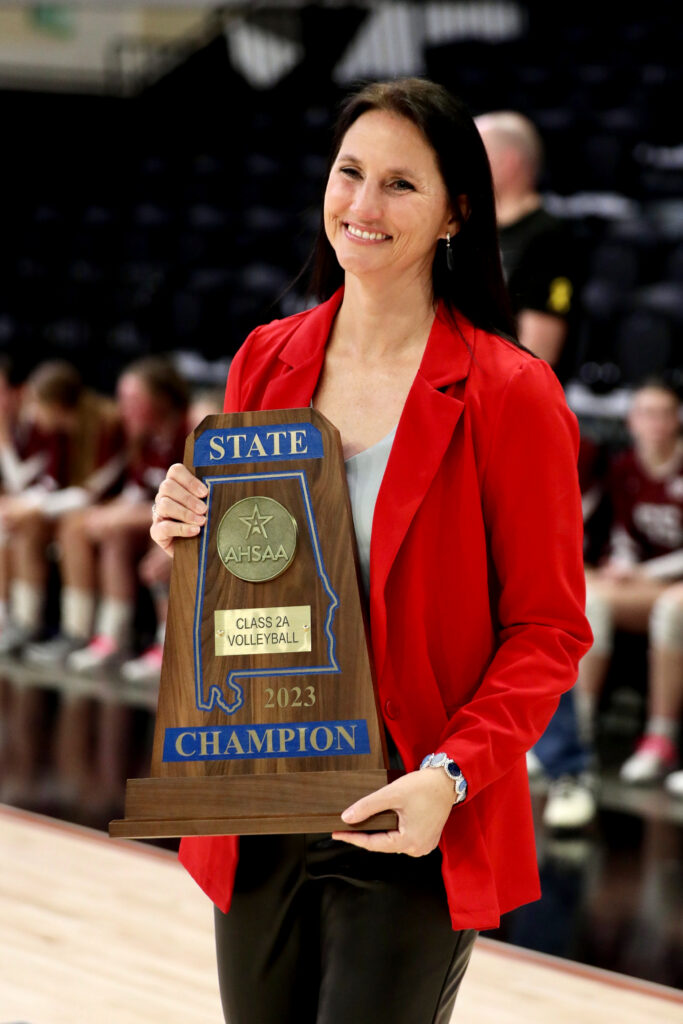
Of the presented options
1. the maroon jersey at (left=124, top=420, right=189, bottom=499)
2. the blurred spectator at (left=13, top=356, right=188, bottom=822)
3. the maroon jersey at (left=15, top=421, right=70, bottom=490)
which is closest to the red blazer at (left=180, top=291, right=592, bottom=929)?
the blurred spectator at (left=13, top=356, right=188, bottom=822)

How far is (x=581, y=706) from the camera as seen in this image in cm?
439

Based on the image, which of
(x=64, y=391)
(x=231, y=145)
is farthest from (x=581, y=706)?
(x=231, y=145)

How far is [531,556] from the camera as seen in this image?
134 cm

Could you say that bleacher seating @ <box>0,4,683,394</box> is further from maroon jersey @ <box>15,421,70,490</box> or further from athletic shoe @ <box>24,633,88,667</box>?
athletic shoe @ <box>24,633,88,667</box>

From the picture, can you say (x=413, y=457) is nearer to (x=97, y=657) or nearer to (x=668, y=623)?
(x=668, y=623)

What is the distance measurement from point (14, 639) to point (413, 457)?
4878 mm

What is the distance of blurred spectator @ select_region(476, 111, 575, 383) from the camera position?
326 cm

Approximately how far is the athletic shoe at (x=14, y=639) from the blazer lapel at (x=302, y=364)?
4.71 meters

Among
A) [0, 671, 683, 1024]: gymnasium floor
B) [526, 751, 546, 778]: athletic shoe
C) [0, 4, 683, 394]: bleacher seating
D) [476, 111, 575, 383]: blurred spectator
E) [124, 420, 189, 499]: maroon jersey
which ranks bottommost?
[0, 671, 683, 1024]: gymnasium floor

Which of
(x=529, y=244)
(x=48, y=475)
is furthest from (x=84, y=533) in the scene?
(x=529, y=244)

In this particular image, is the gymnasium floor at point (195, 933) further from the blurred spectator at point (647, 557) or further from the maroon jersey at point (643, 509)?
the maroon jersey at point (643, 509)

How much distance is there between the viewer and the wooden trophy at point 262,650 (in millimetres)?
1276

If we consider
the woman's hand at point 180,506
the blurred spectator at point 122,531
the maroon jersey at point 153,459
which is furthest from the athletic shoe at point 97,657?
the woman's hand at point 180,506

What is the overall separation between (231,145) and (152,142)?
698mm
